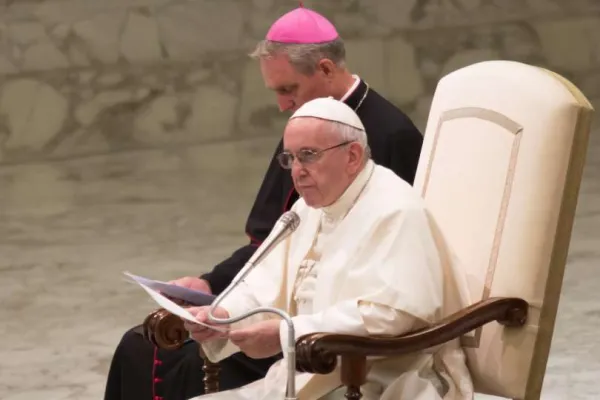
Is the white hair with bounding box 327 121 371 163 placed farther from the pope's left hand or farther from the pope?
the pope

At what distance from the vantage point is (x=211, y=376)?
341 cm

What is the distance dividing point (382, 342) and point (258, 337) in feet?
1.09

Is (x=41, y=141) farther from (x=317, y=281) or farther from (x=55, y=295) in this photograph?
(x=317, y=281)

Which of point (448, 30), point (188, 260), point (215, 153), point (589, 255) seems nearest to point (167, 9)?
point (215, 153)

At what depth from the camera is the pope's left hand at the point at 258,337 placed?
3.08 meters

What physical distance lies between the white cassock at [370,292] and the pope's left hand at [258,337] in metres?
0.06

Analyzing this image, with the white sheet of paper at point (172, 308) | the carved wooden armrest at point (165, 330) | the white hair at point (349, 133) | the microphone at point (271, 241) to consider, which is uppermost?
the white hair at point (349, 133)

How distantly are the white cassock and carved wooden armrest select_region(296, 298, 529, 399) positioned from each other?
0.22ft

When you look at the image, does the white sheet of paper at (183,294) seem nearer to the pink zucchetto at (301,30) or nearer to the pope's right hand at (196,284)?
the pope's right hand at (196,284)

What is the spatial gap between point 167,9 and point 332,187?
639cm

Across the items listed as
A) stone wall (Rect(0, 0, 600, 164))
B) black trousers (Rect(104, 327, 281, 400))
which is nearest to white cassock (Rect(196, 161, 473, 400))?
black trousers (Rect(104, 327, 281, 400))

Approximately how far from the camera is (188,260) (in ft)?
22.4

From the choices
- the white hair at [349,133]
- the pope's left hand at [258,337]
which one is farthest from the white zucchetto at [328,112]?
the pope's left hand at [258,337]

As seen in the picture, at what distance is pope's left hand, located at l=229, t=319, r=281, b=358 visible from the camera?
3.08m
